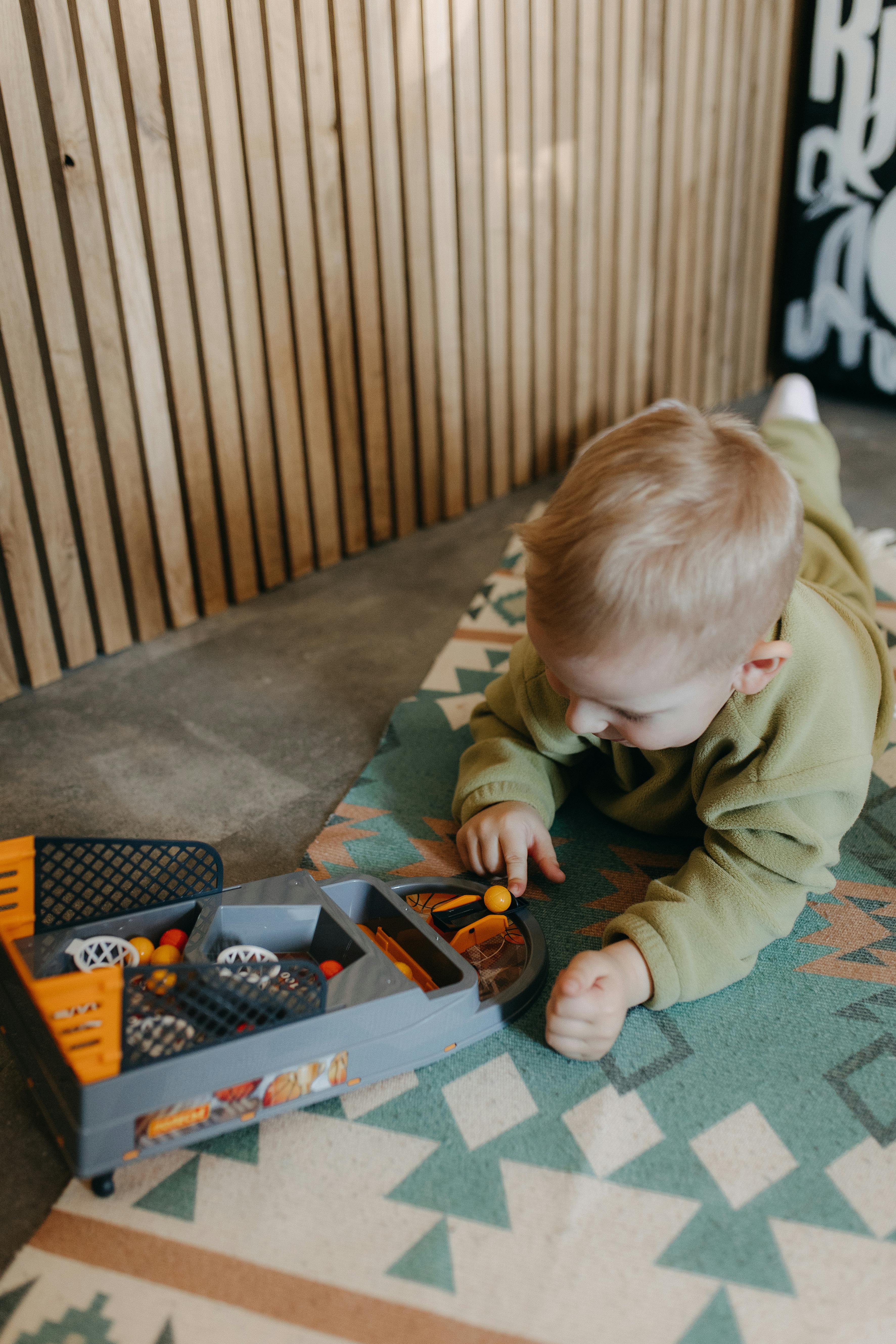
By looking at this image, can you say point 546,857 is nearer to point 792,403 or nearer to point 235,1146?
point 235,1146

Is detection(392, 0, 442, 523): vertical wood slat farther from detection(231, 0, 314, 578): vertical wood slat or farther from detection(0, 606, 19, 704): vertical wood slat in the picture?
detection(0, 606, 19, 704): vertical wood slat

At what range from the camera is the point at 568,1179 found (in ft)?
1.91

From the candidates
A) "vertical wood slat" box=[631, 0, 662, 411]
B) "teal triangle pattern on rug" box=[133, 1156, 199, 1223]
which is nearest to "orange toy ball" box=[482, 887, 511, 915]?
"teal triangle pattern on rug" box=[133, 1156, 199, 1223]

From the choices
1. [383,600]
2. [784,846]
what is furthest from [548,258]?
[784,846]

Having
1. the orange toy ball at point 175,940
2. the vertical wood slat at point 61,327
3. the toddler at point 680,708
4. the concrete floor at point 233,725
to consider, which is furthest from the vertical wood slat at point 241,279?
the orange toy ball at point 175,940

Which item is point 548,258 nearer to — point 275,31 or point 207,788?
point 275,31

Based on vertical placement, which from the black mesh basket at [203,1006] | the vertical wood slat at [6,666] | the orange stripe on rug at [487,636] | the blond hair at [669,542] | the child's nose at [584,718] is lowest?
the orange stripe on rug at [487,636]

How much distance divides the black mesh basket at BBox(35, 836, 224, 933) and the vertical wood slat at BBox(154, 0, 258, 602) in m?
0.68

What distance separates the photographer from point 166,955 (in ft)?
2.18

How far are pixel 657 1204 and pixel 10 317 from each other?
38.7 inches

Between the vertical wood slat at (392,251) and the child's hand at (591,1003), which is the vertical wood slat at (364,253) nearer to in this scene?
the vertical wood slat at (392,251)

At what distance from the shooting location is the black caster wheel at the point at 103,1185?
1.85 feet

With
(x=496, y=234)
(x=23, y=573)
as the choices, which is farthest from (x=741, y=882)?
(x=496, y=234)

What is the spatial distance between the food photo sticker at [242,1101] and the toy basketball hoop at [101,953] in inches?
4.6
